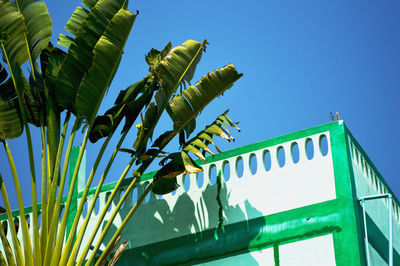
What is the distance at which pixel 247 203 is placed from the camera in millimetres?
10031

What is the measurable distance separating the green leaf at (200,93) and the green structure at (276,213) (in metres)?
1.28

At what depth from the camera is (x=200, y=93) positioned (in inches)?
376

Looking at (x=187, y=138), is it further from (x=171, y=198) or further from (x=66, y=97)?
(x=66, y=97)

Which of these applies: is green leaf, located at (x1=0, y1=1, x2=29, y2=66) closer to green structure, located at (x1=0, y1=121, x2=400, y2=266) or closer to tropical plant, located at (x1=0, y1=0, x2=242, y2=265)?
tropical plant, located at (x1=0, y1=0, x2=242, y2=265)

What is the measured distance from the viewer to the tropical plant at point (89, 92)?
9.07 meters

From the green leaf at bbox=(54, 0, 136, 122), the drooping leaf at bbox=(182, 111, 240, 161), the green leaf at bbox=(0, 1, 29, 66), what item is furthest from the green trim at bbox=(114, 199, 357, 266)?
the green leaf at bbox=(0, 1, 29, 66)

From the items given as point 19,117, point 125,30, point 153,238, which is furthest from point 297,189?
point 19,117

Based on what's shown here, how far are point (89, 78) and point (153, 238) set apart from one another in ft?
9.85

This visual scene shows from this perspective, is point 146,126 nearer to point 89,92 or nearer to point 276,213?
point 89,92

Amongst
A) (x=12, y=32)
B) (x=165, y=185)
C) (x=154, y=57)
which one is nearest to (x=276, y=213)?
(x=165, y=185)

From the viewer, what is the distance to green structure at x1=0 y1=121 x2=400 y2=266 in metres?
9.16

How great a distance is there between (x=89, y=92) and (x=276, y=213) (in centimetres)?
323

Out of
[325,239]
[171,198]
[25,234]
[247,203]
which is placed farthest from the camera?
[171,198]

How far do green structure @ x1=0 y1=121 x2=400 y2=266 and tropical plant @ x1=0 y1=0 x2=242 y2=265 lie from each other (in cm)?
88
